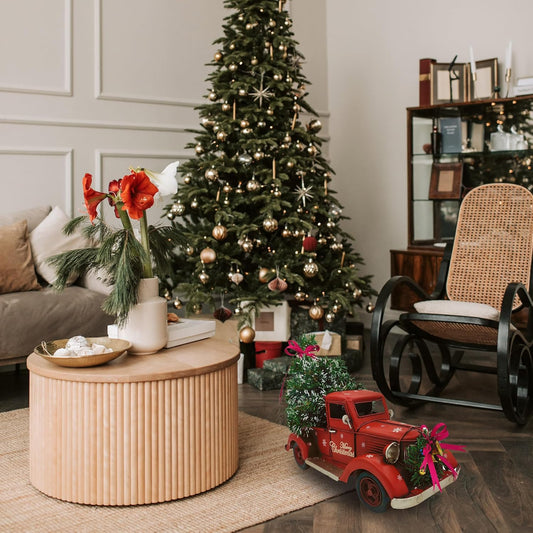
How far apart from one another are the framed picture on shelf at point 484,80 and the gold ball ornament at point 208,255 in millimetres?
1980

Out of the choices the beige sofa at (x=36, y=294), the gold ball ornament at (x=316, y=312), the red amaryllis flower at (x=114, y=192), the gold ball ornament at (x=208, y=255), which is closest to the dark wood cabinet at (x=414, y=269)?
the gold ball ornament at (x=316, y=312)

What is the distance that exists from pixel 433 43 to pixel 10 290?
3243 mm

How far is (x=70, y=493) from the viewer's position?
203 centimetres

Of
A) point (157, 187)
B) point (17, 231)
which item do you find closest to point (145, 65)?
point (17, 231)

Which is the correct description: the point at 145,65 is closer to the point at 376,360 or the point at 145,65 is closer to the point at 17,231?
the point at 17,231

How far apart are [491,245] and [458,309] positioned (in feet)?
1.79

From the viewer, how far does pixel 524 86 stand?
13.1ft

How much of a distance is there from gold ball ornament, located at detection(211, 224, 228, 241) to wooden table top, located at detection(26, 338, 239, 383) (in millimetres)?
1446

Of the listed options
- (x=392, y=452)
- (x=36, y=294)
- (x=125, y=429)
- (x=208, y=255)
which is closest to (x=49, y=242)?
(x=36, y=294)

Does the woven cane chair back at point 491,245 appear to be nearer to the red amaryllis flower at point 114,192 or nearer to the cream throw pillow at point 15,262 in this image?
the red amaryllis flower at point 114,192

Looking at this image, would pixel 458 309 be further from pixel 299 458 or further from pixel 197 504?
pixel 197 504

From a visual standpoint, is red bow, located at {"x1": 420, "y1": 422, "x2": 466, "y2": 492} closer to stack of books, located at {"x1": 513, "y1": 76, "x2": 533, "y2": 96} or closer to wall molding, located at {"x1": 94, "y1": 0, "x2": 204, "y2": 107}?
stack of books, located at {"x1": 513, "y1": 76, "x2": 533, "y2": 96}

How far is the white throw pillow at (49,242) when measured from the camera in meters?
3.54

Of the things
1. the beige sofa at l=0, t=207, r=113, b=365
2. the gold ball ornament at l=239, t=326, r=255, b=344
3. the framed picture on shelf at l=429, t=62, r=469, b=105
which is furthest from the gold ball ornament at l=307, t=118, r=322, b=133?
the beige sofa at l=0, t=207, r=113, b=365
